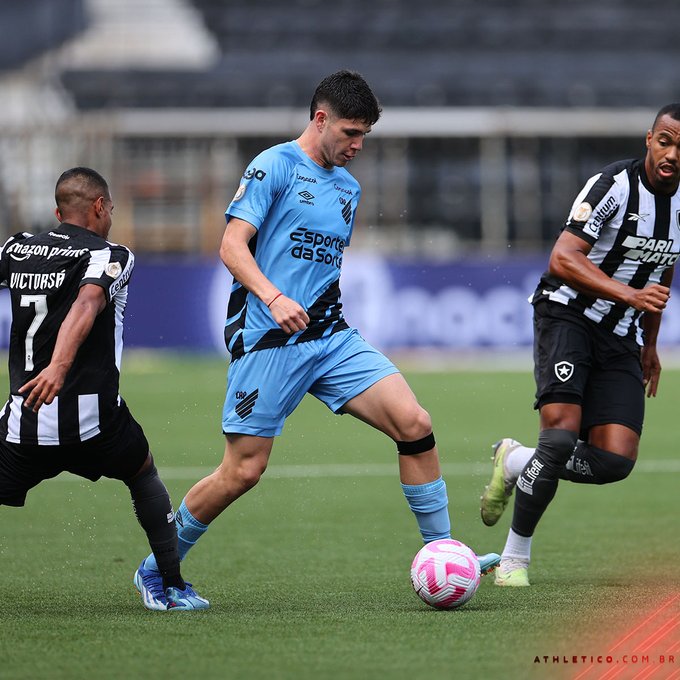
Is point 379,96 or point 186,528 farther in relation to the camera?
point 379,96

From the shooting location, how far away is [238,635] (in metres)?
4.71

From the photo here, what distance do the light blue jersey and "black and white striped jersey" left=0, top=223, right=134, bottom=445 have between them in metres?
0.58

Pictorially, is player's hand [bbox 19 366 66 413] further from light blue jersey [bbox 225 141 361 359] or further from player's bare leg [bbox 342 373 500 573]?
player's bare leg [bbox 342 373 500 573]

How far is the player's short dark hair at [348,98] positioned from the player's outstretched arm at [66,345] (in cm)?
119

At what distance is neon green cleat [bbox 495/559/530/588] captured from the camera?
19.4ft

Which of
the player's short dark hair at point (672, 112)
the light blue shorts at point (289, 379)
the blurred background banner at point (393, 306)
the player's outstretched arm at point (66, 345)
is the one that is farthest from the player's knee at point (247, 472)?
the blurred background banner at point (393, 306)

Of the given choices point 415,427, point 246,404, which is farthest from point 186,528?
point 415,427

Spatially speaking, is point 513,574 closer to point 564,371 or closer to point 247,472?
point 564,371

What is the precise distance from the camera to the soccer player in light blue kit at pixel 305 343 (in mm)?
5477

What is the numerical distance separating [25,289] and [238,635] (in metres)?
1.53

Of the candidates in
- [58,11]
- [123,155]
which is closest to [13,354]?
[123,155]

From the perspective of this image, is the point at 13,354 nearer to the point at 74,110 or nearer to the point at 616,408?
the point at 616,408

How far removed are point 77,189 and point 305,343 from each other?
3.61 ft

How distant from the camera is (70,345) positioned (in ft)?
16.2
